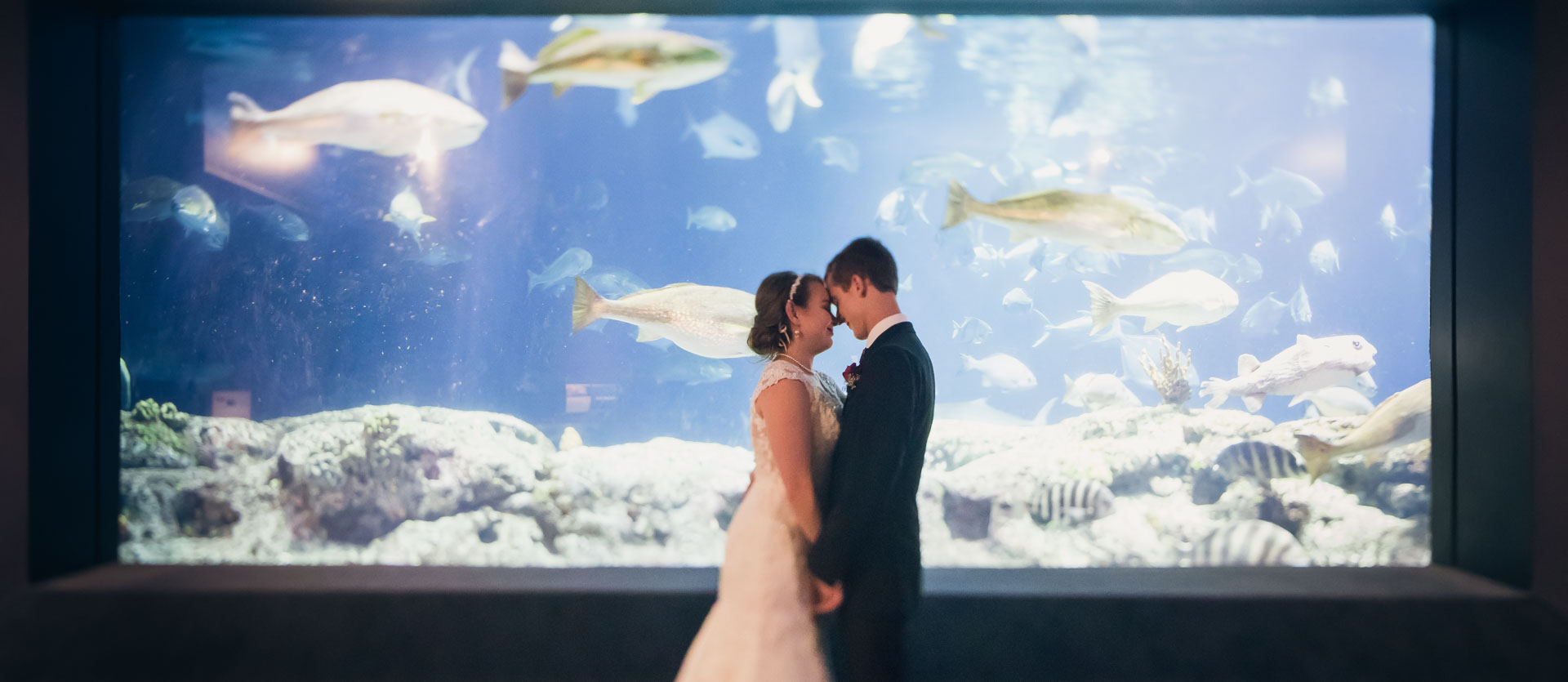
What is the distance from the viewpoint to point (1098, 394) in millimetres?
3447

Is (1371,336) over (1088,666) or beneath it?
over

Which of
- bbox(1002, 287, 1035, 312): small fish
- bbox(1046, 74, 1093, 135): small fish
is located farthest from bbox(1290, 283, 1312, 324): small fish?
bbox(1046, 74, 1093, 135): small fish

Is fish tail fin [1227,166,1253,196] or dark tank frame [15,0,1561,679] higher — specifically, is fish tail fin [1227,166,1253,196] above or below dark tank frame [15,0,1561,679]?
above

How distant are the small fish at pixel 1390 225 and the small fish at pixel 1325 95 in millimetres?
525

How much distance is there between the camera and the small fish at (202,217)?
10.6ft

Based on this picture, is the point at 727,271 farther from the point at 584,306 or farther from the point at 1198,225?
the point at 1198,225

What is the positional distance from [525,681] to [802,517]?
1.51 metres

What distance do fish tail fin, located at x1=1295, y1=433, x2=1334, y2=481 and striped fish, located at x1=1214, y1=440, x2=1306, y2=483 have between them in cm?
3

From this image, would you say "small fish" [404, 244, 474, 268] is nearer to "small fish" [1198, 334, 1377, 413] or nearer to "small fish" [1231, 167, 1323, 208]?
"small fish" [1198, 334, 1377, 413]

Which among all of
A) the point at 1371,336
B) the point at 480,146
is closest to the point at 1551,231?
the point at 1371,336

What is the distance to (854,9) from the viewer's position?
3.19 m

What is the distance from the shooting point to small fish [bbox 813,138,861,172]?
3.57 m

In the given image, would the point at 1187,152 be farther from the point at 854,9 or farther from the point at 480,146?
the point at 480,146

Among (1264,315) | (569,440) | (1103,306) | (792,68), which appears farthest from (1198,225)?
(569,440)
